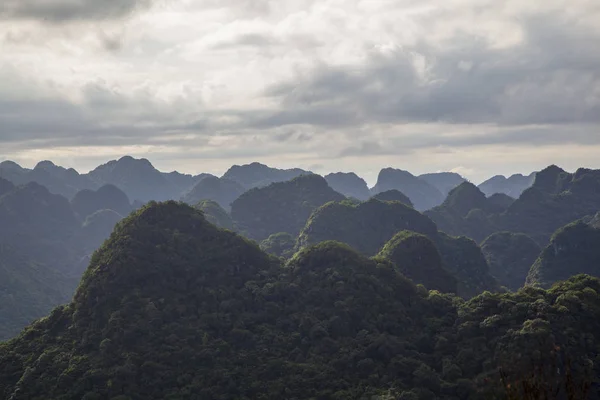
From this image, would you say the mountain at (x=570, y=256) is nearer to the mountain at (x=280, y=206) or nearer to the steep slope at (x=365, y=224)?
→ the steep slope at (x=365, y=224)

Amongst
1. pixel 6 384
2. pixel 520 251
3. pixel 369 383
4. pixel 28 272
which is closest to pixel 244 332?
pixel 369 383

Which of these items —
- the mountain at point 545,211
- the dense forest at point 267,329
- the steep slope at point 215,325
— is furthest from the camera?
the mountain at point 545,211

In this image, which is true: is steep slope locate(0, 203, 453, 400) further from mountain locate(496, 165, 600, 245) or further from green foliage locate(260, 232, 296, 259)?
mountain locate(496, 165, 600, 245)

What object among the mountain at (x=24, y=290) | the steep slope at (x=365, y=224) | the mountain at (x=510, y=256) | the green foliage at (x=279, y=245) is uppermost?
the steep slope at (x=365, y=224)

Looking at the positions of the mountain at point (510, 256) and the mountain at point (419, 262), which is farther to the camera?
the mountain at point (510, 256)

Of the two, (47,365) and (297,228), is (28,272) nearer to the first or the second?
(297,228)

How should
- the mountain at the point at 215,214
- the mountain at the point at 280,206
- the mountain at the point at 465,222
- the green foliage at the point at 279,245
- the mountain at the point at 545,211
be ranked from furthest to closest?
the mountain at the point at 465,222, the mountain at the point at 545,211, the mountain at the point at 280,206, the mountain at the point at 215,214, the green foliage at the point at 279,245

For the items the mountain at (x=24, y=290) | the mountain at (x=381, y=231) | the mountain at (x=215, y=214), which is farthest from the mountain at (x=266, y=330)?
the mountain at (x=24, y=290)

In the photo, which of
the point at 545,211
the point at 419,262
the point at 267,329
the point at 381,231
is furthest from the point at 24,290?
the point at 545,211
